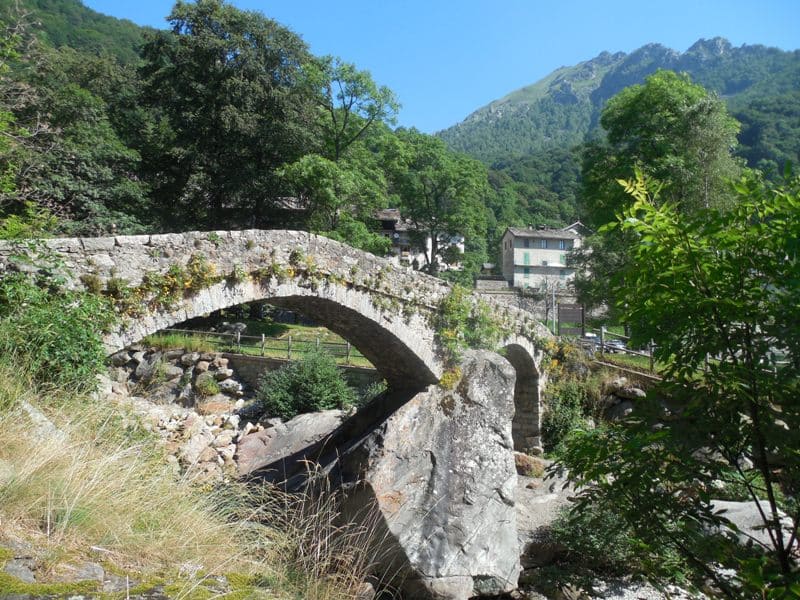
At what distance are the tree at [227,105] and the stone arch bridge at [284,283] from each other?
13.5 metres

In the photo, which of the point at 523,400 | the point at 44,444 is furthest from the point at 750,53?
the point at 44,444

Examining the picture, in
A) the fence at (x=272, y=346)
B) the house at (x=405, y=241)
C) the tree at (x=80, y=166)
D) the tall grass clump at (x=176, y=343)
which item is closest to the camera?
the tree at (x=80, y=166)

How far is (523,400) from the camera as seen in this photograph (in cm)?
1524

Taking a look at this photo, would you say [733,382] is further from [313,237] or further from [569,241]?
[569,241]

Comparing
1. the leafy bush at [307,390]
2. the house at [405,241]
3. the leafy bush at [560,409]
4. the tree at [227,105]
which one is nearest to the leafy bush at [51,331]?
the leafy bush at [307,390]

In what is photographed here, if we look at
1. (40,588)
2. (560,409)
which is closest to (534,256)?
(560,409)

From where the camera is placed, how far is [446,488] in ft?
28.8

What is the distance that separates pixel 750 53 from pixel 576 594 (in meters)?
210

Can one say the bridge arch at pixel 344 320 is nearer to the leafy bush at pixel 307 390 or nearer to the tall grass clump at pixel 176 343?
the leafy bush at pixel 307 390

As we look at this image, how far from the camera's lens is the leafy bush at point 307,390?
1598cm

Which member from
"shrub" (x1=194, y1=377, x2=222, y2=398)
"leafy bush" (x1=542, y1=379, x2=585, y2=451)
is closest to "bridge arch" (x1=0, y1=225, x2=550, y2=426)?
"leafy bush" (x1=542, y1=379, x2=585, y2=451)

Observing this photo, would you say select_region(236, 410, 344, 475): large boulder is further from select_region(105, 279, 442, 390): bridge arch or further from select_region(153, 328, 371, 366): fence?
select_region(153, 328, 371, 366): fence

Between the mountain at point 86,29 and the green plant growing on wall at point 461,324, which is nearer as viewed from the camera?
the green plant growing on wall at point 461,324

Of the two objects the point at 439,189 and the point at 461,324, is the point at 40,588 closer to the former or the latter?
the point at 461,324
